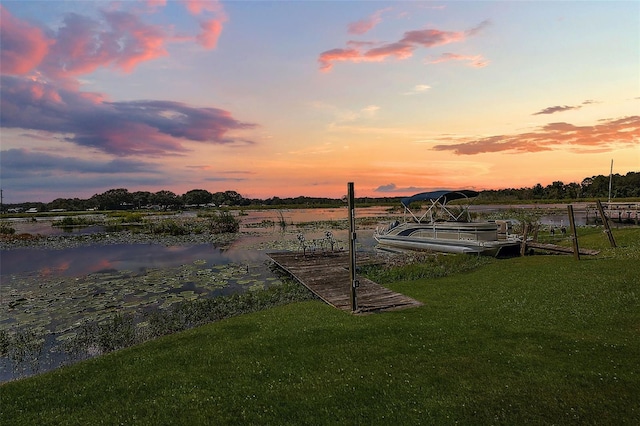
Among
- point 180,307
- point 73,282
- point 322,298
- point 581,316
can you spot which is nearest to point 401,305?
point 322,298

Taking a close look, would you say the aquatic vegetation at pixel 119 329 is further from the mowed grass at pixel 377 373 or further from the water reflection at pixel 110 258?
the water reflection at pixel 110 258

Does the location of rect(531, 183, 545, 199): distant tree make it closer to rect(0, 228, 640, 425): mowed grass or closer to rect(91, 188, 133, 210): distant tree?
rect(0, 228, 640, 425): mowed grass

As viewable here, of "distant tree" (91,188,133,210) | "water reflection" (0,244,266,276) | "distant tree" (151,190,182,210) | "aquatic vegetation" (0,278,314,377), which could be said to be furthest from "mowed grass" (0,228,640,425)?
"distant tree" (91,188,133,210)

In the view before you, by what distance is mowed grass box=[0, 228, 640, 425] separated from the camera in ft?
19.7

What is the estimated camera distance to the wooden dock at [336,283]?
12.8 meters

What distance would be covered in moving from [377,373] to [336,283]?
9.88 metres

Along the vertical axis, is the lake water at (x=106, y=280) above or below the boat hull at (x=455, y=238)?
below

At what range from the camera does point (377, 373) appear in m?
7.23

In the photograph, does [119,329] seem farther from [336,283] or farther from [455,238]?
[455,238]

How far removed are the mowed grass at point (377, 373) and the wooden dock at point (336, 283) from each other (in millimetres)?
1297

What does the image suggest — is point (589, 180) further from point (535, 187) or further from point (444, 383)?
point (444, 383)

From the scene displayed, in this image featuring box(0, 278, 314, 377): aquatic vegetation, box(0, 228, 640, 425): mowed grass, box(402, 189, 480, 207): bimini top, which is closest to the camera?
box(0, 228, 640, 425): mowed grass

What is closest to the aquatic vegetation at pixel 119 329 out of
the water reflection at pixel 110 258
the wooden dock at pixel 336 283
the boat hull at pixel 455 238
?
the wooden dock at pixel 336 283

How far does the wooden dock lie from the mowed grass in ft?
4.25
